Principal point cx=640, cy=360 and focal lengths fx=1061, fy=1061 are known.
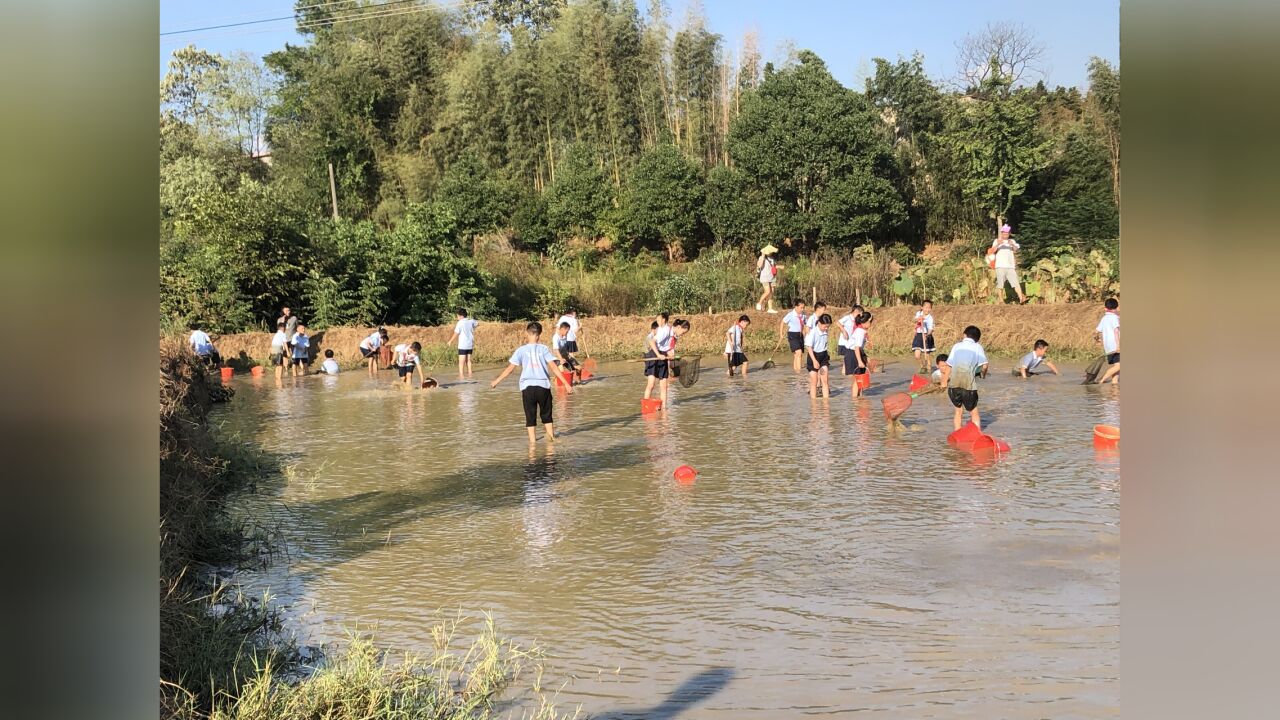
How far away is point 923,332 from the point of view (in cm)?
2131

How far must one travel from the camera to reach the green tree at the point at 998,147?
34.8 meters

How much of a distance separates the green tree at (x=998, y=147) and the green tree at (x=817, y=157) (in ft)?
8.79

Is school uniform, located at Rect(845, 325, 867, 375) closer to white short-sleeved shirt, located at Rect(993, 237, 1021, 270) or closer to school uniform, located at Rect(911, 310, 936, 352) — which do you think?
school uniform, located at Rect(911, 310, 936, 352)

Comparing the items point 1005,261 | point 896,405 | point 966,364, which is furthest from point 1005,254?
point 966,364

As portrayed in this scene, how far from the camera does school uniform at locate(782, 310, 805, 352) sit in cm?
2103

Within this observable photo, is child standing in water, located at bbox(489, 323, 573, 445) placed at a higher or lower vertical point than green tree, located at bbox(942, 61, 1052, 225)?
lower

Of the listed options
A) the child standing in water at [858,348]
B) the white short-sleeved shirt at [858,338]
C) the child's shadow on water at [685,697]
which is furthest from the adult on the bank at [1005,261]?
the child's shadow on water at [685,697]

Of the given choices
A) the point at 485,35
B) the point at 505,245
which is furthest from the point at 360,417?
the point at 485,35

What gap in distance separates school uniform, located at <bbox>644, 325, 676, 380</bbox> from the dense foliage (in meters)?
14.2

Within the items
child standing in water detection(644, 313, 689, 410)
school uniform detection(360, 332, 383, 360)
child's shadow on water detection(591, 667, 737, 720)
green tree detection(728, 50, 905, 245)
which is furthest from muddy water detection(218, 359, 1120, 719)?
green tree detection(728, 50, 905, 245)

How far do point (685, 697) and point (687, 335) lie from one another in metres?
23.1

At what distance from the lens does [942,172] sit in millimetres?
38406

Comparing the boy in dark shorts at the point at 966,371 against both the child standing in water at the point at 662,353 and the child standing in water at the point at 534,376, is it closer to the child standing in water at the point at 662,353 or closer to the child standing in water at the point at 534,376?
the child standing in water at the point at 534,376
